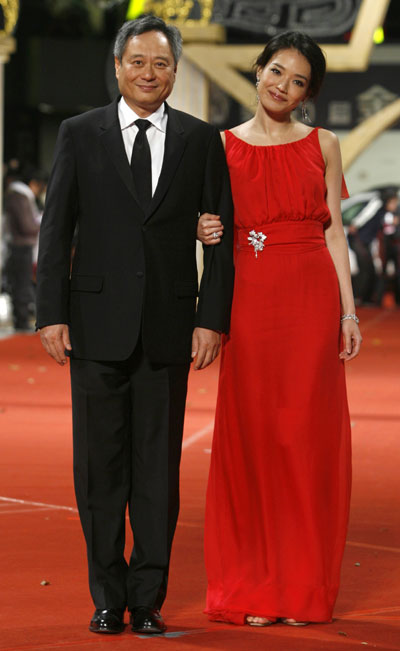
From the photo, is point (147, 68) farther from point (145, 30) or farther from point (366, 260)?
point (366, 260)

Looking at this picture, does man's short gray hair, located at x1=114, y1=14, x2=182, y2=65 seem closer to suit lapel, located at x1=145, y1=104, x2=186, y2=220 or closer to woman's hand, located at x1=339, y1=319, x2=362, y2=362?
suit lapel, located at x1=145, y1=104, x2=186, y2=220

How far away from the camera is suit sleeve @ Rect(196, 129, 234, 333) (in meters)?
3.91

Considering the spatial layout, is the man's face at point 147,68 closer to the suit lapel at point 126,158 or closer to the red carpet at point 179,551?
the suit lapel at point 126,158

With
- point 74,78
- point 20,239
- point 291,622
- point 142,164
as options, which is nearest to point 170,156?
point 142,164

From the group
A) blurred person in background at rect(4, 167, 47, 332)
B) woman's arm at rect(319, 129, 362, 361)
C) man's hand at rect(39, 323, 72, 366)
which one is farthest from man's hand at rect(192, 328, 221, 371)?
blurred person in background at rect(4, 167, 47, 332)

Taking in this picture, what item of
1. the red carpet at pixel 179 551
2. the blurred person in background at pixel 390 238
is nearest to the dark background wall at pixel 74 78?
the blurred person in background at pixel 390 238

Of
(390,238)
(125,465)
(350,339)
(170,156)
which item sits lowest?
(390,238)

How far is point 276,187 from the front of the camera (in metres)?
4.12

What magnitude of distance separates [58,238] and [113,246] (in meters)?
0.16

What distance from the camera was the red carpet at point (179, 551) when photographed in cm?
388

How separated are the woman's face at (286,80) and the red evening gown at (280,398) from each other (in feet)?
0.48

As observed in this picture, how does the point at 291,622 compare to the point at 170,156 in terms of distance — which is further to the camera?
the point at 291,622

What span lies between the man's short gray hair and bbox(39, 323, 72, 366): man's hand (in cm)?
82

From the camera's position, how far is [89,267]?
12.7 ft
